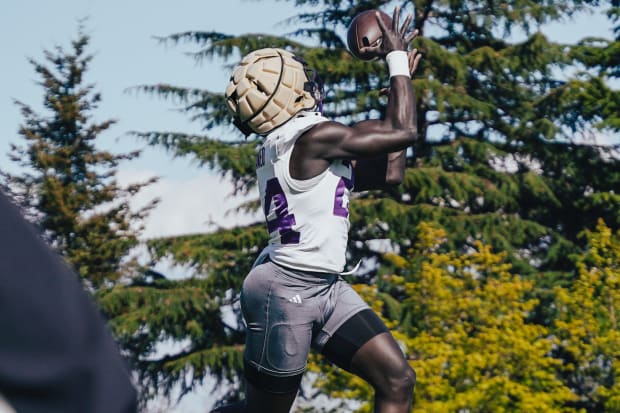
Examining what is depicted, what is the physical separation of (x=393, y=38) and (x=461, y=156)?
17.0 meters

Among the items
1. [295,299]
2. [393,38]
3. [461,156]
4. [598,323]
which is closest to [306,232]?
[295,299]

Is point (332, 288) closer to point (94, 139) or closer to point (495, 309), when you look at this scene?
point (495, 309)

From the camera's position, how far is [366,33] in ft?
14.9

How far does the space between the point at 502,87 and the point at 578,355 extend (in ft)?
30.1

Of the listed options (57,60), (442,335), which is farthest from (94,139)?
(442,335)

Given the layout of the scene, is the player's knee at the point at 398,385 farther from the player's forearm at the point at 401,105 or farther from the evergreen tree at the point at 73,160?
the evergreen tree at the point at 73,160

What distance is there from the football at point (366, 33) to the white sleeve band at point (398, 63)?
166 mm

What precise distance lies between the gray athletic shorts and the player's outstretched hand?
98 centimetres

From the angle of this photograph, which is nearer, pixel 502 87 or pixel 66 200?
pixel 502 87

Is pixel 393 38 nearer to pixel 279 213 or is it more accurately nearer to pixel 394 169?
pixel 394 169

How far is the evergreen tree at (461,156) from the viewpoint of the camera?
19.7 m

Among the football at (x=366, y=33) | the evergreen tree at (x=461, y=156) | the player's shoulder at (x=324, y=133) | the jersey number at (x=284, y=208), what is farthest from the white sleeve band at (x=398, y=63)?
the evergreen tree at (x=461, y=156)

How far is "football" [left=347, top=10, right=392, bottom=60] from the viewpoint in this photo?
452 cm

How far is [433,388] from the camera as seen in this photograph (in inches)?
466
